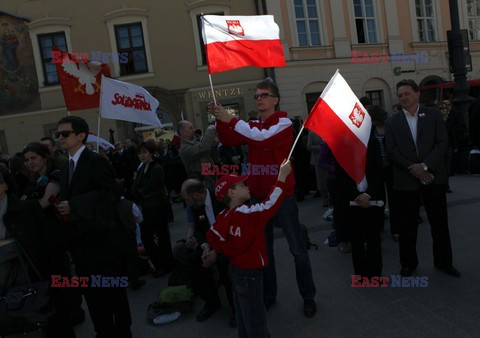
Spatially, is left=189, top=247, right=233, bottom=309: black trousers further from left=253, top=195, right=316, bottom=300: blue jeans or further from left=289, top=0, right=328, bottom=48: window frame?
left=289, top=0, right=328, bottom=48: window frame

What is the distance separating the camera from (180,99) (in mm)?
17062

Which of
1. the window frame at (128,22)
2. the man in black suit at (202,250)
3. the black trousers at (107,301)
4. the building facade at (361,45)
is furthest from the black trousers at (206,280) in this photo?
the window frame at (128,22)

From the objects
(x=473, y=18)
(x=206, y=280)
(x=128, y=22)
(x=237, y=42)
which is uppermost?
(x=128, y=22)

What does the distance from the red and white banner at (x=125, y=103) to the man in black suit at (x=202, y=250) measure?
1914 millimetres

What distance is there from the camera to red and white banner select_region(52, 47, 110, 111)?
16.8ft

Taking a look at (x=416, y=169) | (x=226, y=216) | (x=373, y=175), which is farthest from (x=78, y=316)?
(x=416, y=169)

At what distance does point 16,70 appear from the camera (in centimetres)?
1688

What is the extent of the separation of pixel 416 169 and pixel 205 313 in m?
2.43

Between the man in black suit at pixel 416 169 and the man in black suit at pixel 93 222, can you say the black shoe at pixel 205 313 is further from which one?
the man in black suit at pixel 416 169

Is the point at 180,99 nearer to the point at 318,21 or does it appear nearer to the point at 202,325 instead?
the point at 318,21

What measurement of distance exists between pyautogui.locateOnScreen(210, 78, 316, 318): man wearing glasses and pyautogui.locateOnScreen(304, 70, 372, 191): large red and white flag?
0.88ft

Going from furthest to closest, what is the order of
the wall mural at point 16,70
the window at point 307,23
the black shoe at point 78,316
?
the window at point 307,23 → the wall mural at point 16,70 → the black shoe at point 78,316

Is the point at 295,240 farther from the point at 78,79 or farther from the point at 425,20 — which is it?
the point at 425,20

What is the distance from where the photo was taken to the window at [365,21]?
18.4 meters
